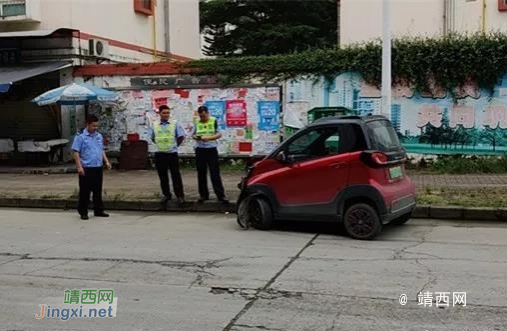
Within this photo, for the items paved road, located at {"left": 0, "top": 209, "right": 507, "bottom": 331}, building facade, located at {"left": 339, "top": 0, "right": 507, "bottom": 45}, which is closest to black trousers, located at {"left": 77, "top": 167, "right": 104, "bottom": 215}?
paved road, located at {"left": 0, "top": 209, "right": 507, "bottom": 331}

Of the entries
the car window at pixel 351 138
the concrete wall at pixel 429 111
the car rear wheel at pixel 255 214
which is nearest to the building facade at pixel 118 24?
the concrete wall at pixel 429 111

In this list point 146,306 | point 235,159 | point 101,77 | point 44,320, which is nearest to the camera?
point 44,320

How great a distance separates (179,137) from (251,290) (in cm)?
600

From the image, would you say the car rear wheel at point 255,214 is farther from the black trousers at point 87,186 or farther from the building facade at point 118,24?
the building facade at point 118,24

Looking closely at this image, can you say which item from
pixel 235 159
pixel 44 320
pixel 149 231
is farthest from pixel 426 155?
pixel 44 320

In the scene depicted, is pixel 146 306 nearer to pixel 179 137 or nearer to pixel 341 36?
pixel 179 137

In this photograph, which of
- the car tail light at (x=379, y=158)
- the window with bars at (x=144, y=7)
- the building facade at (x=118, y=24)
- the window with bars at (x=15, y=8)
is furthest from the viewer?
the window with bars at (x=144, y=7)

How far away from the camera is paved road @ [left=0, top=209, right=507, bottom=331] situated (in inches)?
205

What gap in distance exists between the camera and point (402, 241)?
852 cm

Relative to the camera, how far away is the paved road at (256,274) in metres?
5.20

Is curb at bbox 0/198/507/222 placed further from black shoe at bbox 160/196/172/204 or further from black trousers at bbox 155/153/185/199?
black trousers at bbox 155/153/185/199

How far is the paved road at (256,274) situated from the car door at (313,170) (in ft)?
1.84

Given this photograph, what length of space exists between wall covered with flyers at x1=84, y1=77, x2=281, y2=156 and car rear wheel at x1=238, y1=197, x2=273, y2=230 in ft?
23.9

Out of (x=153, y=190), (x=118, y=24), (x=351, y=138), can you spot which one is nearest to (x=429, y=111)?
(x=153, y=190)
